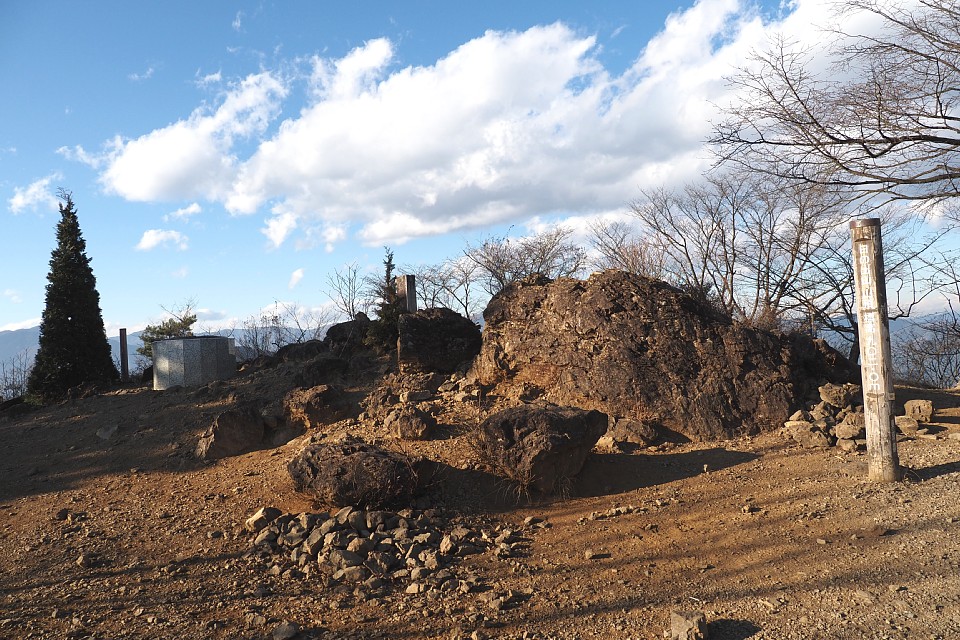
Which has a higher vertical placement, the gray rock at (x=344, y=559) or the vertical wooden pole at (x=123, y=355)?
the vertical wooden pole at (x=123, y=355)

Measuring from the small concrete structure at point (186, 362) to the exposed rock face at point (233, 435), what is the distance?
3394 mm

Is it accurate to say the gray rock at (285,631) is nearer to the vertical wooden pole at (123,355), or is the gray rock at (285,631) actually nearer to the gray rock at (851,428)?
the gray rock at (851,428)

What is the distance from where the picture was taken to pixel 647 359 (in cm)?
803

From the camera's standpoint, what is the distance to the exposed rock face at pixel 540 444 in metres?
6.14

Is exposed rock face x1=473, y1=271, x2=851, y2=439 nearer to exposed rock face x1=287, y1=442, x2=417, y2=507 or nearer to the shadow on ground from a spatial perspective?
the shadow on ground

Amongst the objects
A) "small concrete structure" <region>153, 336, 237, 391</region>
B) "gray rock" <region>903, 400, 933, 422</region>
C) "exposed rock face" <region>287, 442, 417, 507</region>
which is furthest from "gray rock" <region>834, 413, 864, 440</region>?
"small concrete structure" <region>153, 336, 237, 391</region>

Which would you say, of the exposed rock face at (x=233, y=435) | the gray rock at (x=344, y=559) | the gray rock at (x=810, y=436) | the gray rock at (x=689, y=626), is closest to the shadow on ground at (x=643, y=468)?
the gray rock at (x=810, y=436)

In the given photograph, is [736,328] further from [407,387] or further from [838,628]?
[838,628]

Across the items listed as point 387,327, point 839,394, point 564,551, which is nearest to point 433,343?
point 387,327

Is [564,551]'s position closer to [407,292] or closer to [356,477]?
[356,477]

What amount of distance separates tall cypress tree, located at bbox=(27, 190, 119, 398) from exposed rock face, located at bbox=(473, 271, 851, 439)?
310 inches

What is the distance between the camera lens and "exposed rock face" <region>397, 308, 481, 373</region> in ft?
30.4

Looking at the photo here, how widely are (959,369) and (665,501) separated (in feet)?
51.4

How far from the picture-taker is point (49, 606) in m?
4.57
